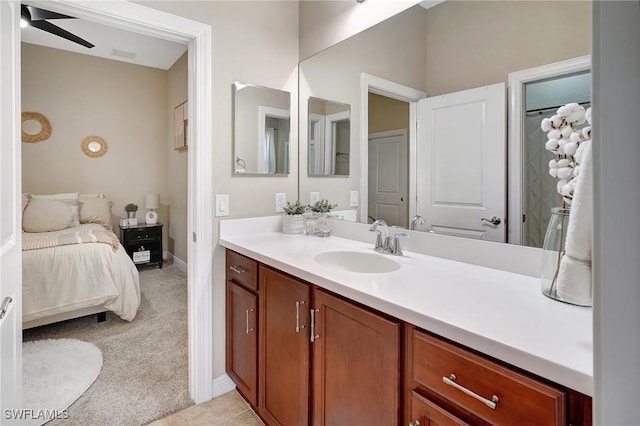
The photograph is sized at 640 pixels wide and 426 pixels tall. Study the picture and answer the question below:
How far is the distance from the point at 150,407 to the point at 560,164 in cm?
221

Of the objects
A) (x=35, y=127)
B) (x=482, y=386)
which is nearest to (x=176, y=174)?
(x=35, y=127)

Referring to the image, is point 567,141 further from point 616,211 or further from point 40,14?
point 40,14

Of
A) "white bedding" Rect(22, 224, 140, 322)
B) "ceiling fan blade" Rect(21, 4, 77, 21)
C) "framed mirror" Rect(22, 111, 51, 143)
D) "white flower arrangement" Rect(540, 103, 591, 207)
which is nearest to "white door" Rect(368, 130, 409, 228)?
"white flower arrangement" Rect(540, 103, 591, 207)

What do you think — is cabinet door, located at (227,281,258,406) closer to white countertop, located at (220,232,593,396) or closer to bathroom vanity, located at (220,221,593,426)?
bathroom vanity, located at (220,221,593,426)

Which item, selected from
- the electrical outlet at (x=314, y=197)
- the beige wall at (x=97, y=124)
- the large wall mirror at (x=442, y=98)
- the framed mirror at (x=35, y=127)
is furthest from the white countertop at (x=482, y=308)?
the framed mirror at (x=35, y=127)

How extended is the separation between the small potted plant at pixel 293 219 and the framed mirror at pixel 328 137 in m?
0.28

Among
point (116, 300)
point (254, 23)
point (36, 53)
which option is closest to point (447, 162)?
point (254, 23)

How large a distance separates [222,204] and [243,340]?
76cm

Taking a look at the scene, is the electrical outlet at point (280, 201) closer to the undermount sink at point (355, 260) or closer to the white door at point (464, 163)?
the undermount sink at point (355, 260)

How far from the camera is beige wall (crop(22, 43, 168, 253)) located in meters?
4.06

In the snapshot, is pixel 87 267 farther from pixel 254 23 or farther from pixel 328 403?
pixel 328 403

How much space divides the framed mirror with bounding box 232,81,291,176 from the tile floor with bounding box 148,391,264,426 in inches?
51.8

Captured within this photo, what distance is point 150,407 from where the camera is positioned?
1792mm

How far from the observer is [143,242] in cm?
443
